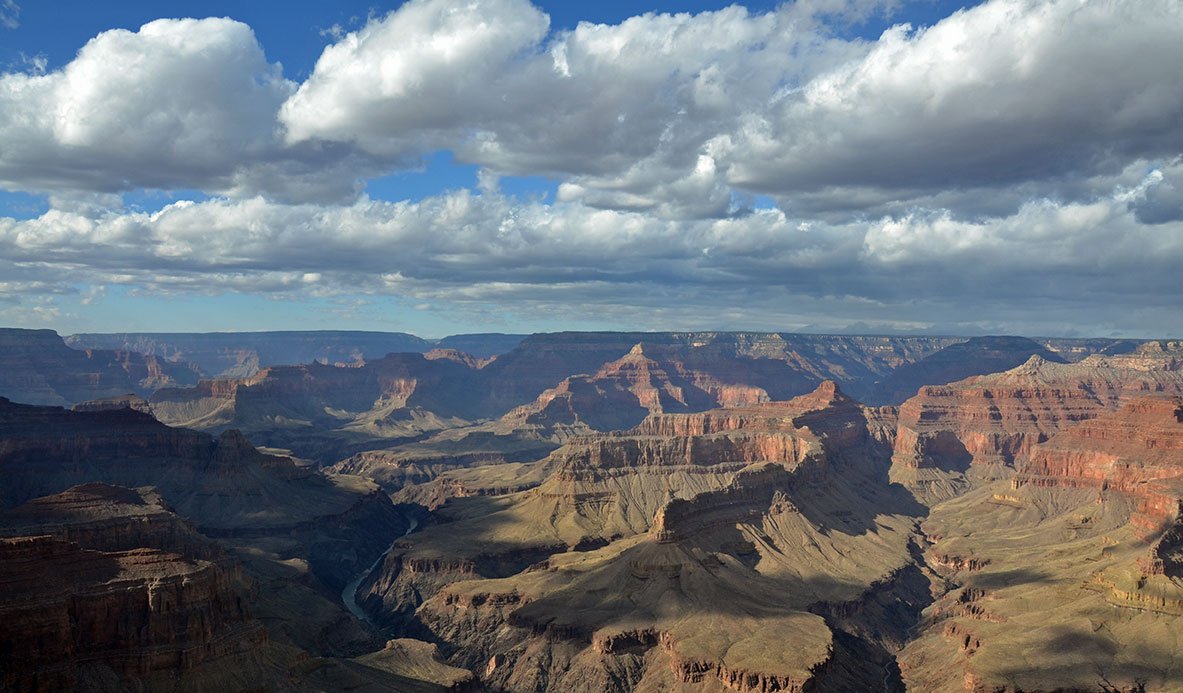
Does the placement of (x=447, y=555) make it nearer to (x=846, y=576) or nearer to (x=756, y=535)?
(x=756, y=535)

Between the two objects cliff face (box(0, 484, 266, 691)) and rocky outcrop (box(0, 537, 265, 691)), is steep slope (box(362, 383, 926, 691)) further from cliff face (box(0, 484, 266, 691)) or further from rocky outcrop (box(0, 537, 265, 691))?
rocky outcrop (box(0, 537, 265, 691))

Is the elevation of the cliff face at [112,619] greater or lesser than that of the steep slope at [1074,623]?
greater

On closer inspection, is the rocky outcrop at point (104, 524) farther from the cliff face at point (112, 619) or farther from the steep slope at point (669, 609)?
the cliff face at point (112, 619)

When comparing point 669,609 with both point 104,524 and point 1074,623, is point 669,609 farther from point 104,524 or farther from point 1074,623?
point 104,524

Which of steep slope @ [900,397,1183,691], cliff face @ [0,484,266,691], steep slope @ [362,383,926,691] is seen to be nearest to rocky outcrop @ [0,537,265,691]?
cliff face @ [0,484,266,691]

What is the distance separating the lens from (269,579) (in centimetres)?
16612

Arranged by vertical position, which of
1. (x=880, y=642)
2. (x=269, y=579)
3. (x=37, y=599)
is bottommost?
(x=880, y=642)

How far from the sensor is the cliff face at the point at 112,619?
316 ft

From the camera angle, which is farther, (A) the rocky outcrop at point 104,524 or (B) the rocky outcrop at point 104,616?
(A) the rocky outcrop at point 104,524

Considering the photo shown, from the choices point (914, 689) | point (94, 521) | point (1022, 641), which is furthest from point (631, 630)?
point (94, 521)

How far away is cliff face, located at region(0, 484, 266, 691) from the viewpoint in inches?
3797

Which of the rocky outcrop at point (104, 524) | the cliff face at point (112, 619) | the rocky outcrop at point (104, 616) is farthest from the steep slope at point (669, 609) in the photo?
the rocky outcrop at point (104, 616)

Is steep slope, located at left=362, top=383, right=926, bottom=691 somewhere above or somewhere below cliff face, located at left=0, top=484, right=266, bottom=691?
below

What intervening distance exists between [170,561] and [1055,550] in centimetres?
16434
